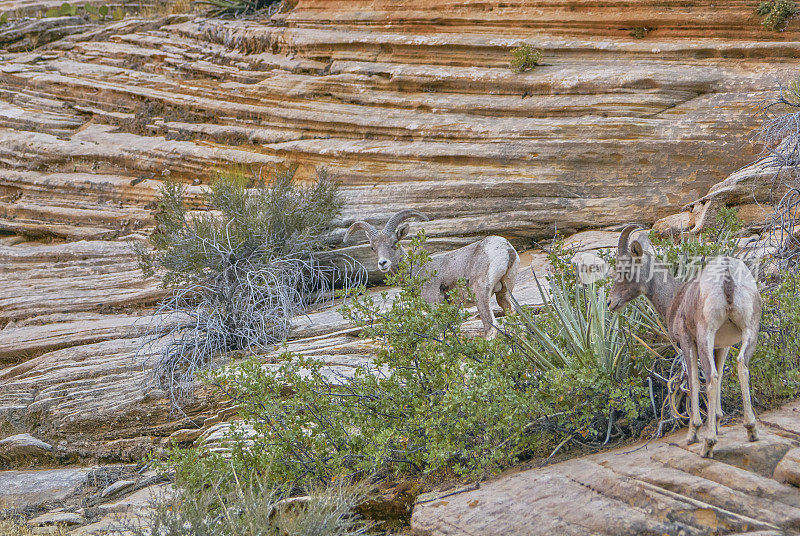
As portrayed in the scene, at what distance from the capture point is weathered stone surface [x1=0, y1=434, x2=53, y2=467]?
7.91m

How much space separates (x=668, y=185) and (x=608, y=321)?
494 cm

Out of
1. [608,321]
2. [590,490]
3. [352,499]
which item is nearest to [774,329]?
[608,321]

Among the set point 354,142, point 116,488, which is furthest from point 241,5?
point 116,488

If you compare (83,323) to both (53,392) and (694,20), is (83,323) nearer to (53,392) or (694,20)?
(53,392)

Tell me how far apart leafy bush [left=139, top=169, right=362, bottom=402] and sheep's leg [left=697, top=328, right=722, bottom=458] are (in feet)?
16.2

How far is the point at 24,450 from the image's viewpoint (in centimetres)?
795

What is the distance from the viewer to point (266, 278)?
28.6ft

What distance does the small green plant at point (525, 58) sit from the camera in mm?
11195

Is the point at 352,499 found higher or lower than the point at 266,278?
lower

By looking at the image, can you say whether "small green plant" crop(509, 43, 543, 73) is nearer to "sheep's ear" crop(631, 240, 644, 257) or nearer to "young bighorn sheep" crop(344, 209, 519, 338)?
"young bighorn sheep" crop(344, 209, 519, 338)

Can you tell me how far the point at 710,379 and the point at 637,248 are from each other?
2.83 ft

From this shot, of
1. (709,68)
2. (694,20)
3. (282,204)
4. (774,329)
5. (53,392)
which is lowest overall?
(53,392)

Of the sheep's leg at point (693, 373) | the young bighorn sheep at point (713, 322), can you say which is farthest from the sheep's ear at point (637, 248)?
the sheep's leg at point (693, 373)

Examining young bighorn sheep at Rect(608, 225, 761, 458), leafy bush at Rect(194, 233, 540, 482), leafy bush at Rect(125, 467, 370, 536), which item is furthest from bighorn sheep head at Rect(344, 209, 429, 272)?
young bighorn sheep at Rect(608, 225, 761, 458)
